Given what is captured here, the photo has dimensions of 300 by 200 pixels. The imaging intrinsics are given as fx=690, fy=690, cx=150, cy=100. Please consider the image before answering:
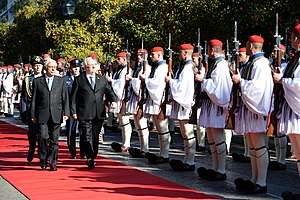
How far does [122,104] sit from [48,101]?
304 cm

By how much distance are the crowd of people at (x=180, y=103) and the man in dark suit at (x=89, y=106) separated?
0.02m

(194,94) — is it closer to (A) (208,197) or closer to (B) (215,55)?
(B) (215,55)

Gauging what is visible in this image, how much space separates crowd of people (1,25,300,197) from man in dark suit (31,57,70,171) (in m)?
0.02

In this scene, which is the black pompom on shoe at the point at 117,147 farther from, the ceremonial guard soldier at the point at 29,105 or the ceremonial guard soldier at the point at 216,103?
the ceremonial guard soldier at the point at 216,103

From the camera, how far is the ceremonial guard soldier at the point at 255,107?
9.25 m

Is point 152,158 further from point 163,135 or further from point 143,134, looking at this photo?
point 143,134

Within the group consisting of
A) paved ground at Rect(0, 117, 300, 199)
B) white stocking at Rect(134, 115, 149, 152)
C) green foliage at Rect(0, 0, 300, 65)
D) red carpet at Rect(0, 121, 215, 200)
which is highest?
green foliage at Rect(0, 0, 300, 65)

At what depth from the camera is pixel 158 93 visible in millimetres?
12773

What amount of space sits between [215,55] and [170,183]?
2.06 metres

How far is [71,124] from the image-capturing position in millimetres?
14406

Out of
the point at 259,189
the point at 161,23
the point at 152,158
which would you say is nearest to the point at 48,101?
the point at 152,158

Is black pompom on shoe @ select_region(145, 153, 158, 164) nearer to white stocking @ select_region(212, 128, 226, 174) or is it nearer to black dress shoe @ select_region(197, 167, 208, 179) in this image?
black dress shoe @ select_region(197, 167, 208, 179)

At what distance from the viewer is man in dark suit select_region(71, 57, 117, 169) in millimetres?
11961

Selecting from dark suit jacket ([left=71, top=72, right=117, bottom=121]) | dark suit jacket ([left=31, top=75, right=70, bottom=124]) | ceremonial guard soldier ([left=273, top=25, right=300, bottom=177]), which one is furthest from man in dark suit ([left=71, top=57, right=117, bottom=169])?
ceremonial guard soldier ([left=273, top=25, right=300, bottom=177])
